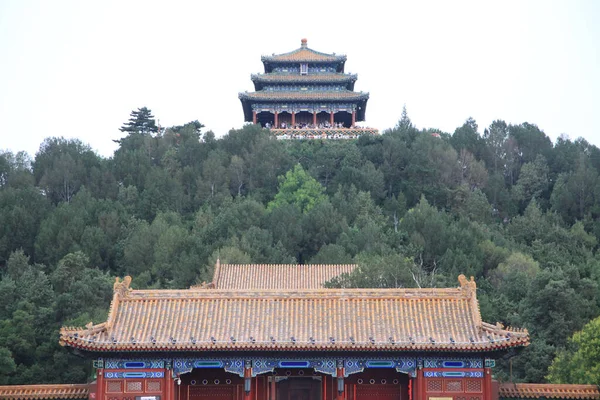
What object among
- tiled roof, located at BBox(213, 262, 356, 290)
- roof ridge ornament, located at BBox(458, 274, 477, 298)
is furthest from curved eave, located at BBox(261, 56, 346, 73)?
roof ridge ornament, located at BBox(458, 274, 477, 298)

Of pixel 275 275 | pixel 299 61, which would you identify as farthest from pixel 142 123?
pixel 275 275

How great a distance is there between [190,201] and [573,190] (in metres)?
25.5

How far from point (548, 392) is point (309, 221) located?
28.4 metres

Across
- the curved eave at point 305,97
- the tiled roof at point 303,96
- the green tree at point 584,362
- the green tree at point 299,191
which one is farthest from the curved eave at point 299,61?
the green tree at point 584,362

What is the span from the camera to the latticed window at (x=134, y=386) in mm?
31889

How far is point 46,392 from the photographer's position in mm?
32875

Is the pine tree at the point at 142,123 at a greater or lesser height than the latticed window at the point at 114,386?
greater

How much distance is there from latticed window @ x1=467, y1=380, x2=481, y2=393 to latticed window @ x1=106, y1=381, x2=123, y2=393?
35.3ft

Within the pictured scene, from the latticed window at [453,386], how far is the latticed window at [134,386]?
9.53 meters

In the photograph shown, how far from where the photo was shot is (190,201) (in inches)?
2657

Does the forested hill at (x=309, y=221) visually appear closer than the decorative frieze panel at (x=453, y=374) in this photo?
No

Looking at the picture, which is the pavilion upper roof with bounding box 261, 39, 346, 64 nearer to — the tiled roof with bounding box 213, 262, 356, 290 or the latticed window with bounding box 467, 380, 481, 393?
the tiled roof with bounding box 213, 262, 356, 290

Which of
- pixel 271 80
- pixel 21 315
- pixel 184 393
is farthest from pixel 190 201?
pixel 184 393

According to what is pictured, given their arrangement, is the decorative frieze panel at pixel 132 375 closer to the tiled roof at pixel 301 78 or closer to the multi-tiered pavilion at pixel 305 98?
the multi-tiered pavilion at pixel 305 98
